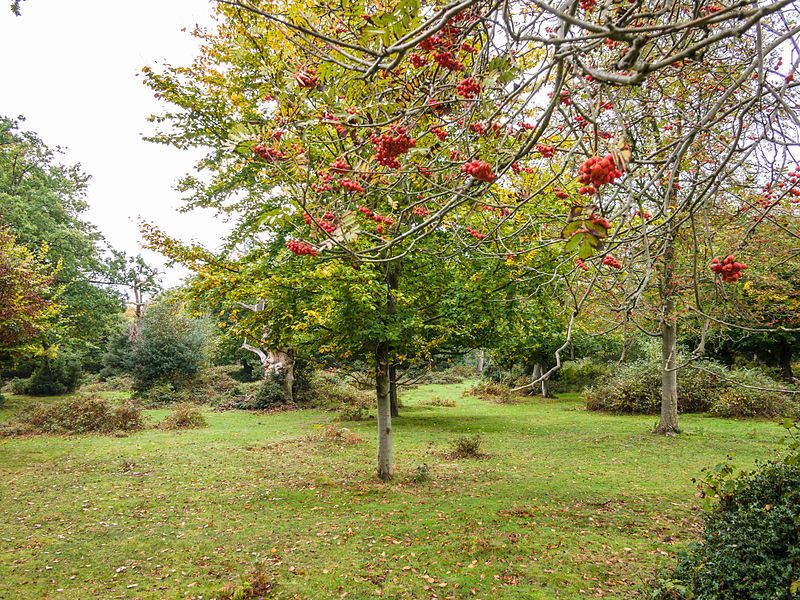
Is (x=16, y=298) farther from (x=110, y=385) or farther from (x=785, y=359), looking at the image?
(x=785, y=359)

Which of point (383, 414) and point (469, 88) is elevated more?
point (469, 88)

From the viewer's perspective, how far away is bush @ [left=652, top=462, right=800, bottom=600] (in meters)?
3.05

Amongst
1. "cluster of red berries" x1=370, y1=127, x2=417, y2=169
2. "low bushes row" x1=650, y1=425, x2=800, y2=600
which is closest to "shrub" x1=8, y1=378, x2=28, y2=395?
"cluster of red berries" x1=370, y1=127, x2=417, y2=169

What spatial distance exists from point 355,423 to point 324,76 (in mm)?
13076

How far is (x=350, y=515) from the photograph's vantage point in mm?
6336

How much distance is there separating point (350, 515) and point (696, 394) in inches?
526

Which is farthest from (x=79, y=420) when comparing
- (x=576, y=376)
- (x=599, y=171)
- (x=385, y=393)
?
(x=576, y=376)

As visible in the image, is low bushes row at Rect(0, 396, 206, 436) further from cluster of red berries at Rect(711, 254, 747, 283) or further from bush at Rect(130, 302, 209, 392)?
cluster of red berries at Rect(711, 254, 747, 283)

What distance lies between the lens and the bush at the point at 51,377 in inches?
820

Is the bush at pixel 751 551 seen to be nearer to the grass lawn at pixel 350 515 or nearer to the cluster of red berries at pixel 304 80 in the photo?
the grass lawn at pixel 350 515

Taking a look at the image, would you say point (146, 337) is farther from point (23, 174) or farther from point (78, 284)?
point (23, 174)

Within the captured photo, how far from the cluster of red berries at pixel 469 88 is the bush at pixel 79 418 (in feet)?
46.4

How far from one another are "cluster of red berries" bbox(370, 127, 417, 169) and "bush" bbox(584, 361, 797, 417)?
13.3m

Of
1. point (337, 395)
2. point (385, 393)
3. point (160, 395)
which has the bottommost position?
point (337, 395)
